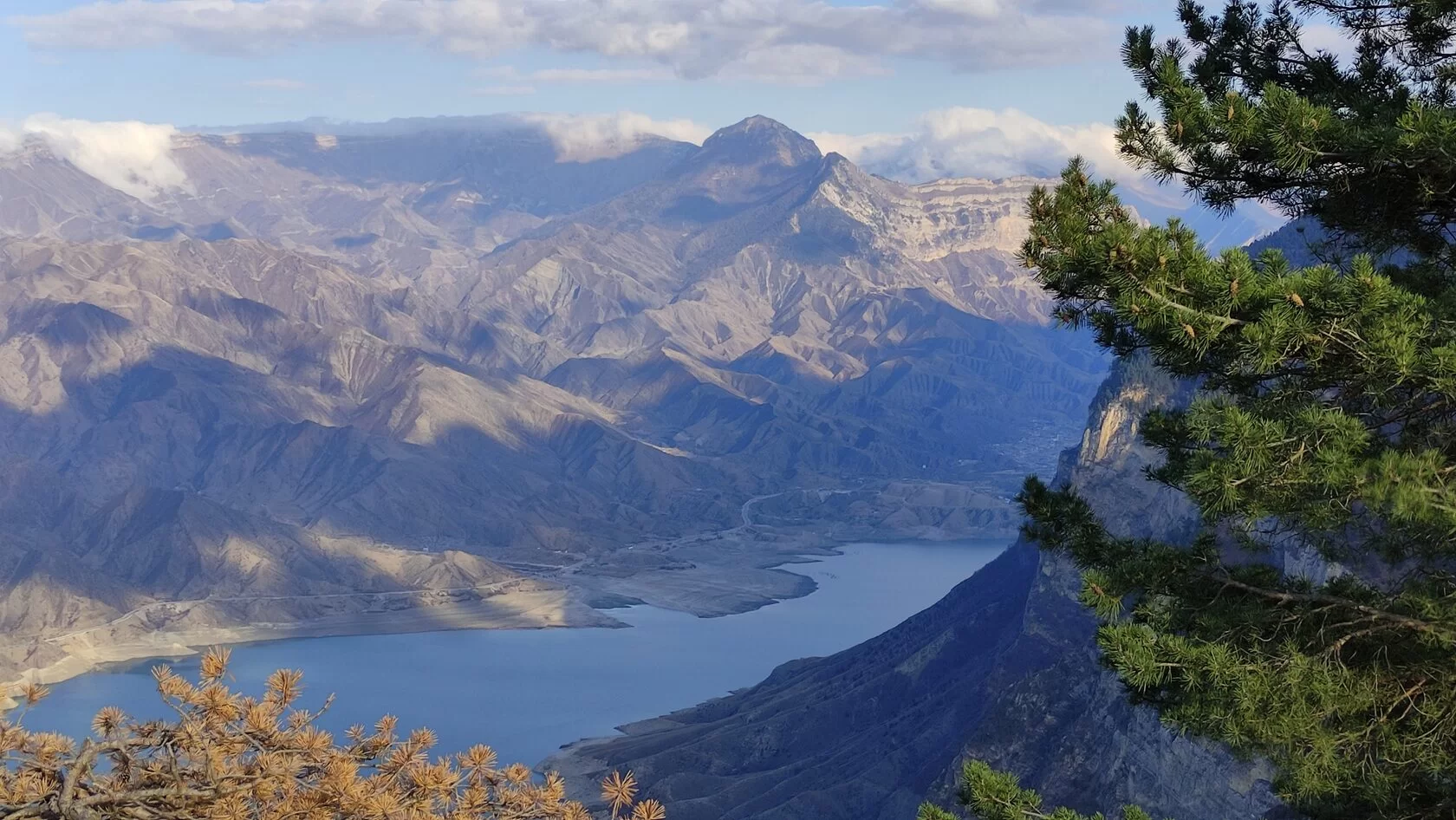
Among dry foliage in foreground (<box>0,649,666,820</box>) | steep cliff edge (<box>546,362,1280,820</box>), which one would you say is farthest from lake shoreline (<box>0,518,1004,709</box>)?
dry foliage in foreground (<box>0,649,666,820</box>)

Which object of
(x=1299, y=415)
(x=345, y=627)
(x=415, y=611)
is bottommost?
(x=345, y=627)

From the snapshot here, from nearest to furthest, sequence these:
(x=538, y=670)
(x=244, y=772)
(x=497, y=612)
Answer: (x=244, y=772) → (x=538, y=670) → (x=497, y=612)

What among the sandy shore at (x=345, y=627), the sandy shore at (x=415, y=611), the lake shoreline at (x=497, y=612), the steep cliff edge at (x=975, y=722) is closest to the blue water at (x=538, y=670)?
the lake shoreline at (x=497, y=612)

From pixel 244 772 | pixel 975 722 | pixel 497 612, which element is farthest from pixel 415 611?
pixel 244 772

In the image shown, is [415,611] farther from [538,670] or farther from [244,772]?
[244,772]

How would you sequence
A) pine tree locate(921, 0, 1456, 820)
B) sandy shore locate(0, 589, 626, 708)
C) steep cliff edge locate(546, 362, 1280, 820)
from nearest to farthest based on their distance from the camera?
pine tree locate(921, 0, 1456, 820) < steep cliff edge locate(546, 362, 1280, 820) < sandy shore locate(0, 589, 626, 708)

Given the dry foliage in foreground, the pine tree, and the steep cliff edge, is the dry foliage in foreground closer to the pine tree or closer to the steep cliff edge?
the pine tree
